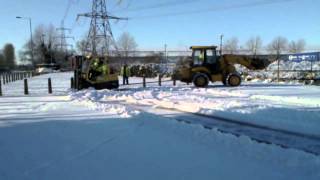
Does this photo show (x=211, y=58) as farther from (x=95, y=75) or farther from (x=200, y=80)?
(x=95, y=75)

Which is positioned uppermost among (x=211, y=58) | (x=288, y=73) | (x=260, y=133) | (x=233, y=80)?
(x=211, y=58)

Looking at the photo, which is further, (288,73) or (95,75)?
(288,73)

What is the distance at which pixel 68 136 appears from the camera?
33.0 ft

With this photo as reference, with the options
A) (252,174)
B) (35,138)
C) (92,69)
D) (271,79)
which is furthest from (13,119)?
(271,79)

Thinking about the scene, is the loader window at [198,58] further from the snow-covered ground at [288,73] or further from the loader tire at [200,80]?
the snow-covered ground at [288,73]

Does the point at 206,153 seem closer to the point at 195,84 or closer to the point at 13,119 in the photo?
the point at 13,119

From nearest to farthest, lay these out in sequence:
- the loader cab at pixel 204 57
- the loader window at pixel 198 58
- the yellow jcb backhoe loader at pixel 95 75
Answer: the yellow jcb backhoe loader at pixel 95 75 < the loader cab at pixel 204 57 < the loader window at pixel 198 58

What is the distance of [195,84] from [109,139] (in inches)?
742

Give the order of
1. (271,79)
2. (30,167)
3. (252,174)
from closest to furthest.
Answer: (252,174) → (30,167) → (271,79)

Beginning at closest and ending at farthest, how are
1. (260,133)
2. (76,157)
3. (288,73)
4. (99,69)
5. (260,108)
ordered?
1. (76,157)
2. (260,133)
3. (260,108)
4. (99,69)
5. (288,73)

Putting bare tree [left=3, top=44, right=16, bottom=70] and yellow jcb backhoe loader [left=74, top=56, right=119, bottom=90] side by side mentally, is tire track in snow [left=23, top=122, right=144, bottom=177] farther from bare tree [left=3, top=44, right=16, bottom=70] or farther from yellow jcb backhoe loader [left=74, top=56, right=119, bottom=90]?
bare tree [left=3, top=44, right=16, bottom=70]

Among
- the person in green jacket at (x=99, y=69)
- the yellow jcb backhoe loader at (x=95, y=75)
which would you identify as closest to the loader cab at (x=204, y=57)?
the yellow jcb backhoe loader at (x=95, y=75)

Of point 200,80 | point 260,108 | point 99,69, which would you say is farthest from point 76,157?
point 200,80

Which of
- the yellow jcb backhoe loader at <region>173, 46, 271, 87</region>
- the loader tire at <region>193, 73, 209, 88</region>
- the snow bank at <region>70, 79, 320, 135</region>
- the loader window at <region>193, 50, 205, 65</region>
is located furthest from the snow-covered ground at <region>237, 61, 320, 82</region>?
the snow bank at <region>70, 79, 320, 135</region>
